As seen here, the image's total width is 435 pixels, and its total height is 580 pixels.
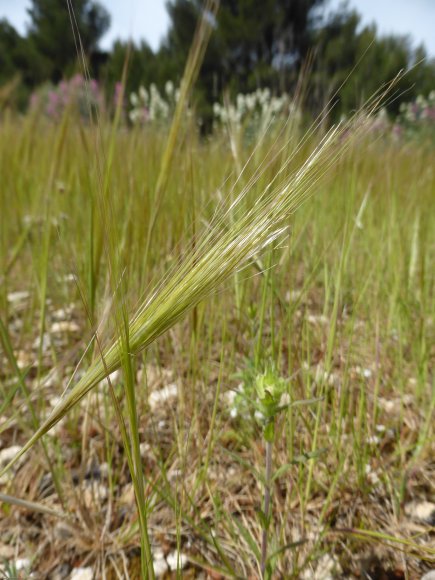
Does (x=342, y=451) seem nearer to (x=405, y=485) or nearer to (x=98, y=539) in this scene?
(x=405, y=485)

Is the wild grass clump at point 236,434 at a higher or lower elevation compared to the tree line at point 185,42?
lower


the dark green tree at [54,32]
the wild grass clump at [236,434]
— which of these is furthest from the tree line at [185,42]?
the wild grass clump at [236,434]

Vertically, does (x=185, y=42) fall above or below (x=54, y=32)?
below

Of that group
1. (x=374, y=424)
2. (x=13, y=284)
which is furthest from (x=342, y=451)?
(x=13, y=284)

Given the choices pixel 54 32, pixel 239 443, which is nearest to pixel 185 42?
pixel 54 32

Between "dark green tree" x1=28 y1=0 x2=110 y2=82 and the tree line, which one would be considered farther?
"dark green tree" x1=28 y1=0 x2=110 y2=82

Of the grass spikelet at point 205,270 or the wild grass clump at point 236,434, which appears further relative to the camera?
the wild grass clump at point 236,434

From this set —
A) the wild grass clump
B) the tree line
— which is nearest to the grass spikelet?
the wild grass clump

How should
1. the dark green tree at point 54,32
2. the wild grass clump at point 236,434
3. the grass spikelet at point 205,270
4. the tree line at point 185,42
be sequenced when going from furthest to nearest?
1. the dark green tree at point 54,32
2. the tree line at point 185,42
3. the wild grass clump at point 236,434
4. the grass spikelet at point 205,270

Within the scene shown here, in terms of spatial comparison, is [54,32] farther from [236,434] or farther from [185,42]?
[236,434]

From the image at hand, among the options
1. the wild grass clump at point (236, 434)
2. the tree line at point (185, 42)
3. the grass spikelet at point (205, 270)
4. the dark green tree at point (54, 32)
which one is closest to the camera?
the grass spikelet at point (205, 270)

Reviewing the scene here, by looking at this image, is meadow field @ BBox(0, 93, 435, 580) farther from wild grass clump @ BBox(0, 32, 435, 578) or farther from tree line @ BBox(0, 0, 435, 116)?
tree line @ BBox(0, 0, 435, 116)

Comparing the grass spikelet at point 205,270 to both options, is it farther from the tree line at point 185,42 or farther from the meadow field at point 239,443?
the tree line at point 185,42
